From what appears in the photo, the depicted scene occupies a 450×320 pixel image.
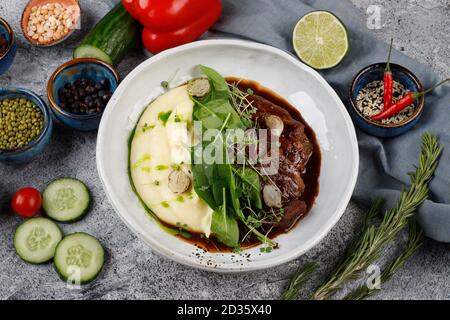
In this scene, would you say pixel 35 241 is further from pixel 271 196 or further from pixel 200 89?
pixel 271 196

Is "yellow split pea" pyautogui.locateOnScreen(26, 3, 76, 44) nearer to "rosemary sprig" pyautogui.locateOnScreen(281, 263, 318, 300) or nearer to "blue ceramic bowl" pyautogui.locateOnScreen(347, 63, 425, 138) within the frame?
"blue ceramic bowl" pyautogui.locateOnScreen(347, 63, 425, 138)

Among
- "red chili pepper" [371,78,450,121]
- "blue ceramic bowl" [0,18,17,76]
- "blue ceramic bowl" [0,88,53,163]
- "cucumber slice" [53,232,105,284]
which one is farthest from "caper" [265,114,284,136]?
"blue ceramic bowl" [0,18,17,76]

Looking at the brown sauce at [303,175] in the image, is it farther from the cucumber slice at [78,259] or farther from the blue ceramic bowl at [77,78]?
the blue ceramic bowl at [77,78]

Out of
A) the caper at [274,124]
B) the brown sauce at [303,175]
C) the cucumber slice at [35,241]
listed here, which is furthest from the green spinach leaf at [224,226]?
the cucumber slice at [35,241]

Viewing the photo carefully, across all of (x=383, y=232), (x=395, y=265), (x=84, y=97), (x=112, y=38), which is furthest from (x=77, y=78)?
(x=395, y=265)

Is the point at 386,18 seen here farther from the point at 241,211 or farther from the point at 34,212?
the point at 34,212

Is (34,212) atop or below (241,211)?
below
